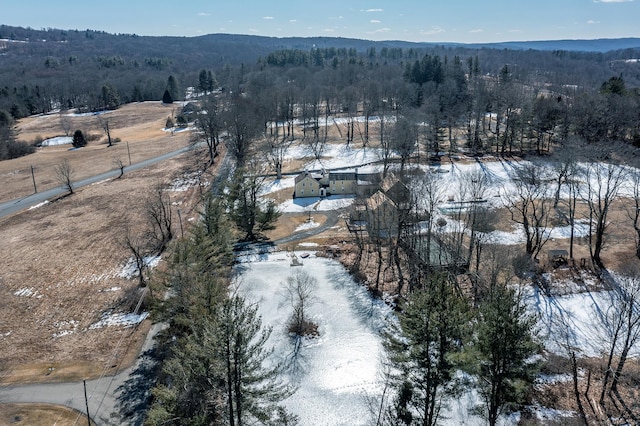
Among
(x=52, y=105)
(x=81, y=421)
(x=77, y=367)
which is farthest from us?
(x=52, y=105)

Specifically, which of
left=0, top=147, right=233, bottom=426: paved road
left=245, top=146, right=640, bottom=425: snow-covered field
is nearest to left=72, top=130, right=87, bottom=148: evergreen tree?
left=245, top=146, right=640, bottom=425: snow-covered field

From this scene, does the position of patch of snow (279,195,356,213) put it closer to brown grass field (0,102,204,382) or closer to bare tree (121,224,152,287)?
brown grass field (0,102,204,382)

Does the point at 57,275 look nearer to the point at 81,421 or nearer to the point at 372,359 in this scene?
the point at 81,421

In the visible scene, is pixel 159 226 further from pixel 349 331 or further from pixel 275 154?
pixel 275 154

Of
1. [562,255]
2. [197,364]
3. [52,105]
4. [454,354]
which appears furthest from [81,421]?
[52,105]

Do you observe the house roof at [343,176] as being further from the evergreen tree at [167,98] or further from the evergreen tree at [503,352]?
the evergreen tree at [167,98]

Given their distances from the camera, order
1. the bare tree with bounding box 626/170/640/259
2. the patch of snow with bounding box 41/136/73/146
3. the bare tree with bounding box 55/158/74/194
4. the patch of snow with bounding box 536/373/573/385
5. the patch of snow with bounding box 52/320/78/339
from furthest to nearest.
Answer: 1. the patch of snow with bounding box 41/136/73/146
2. the bare tree with bounding box 55/158/74/194
3. the bare tree with bounding box 626/170/640/259
4. the patch of snow with bounding box 52/320/78/339
5. the patch of snow with bounding box 536/373/573/385

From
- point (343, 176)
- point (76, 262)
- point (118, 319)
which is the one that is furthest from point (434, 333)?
point (343, 176)
